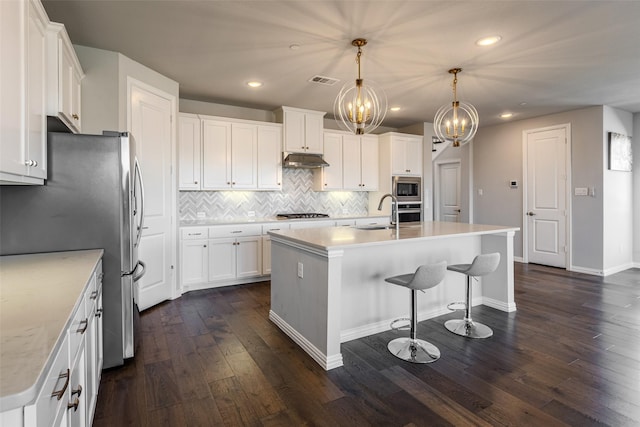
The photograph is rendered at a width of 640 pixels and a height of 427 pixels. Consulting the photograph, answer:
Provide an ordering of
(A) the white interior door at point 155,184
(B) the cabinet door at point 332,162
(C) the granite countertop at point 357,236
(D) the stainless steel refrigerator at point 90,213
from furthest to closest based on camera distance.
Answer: (B) the cabinet door at point 332,162
(A) the white interior door at point 155,184
(C) the granite countertop at point 357,236
(D) the stainless steel refrigerator at point 90,213

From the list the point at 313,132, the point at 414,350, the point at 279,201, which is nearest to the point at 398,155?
the point at 313,132

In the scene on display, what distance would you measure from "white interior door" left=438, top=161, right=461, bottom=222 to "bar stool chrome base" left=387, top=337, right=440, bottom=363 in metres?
5.22

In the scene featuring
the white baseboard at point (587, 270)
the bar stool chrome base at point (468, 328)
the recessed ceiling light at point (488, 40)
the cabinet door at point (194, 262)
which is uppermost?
the recessed ceiling light at point (488, 40)

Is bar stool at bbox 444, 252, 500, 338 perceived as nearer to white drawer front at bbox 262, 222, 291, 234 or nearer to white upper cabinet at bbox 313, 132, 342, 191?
white drawer front at bbox 262, 222, 291, 234

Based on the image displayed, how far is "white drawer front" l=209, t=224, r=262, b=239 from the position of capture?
14.9 feet

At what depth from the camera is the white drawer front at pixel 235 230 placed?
14.9 ft

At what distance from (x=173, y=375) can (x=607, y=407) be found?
2717mm

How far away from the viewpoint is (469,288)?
318cm

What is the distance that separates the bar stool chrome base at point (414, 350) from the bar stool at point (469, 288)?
48 cm

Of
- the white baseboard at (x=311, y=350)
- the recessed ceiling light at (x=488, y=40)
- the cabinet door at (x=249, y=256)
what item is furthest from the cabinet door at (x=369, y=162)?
the white baseboard at (x=311, y=350)

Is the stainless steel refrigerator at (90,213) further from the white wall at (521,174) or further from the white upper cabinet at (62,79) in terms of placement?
the white wall at (521,174)

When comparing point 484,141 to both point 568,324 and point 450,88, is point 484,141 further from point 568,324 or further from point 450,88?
point 568,324

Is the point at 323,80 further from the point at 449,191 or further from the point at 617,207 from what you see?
the point at 617,207

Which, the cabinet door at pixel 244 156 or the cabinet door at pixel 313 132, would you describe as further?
the cabinet door at pixel 313 132
